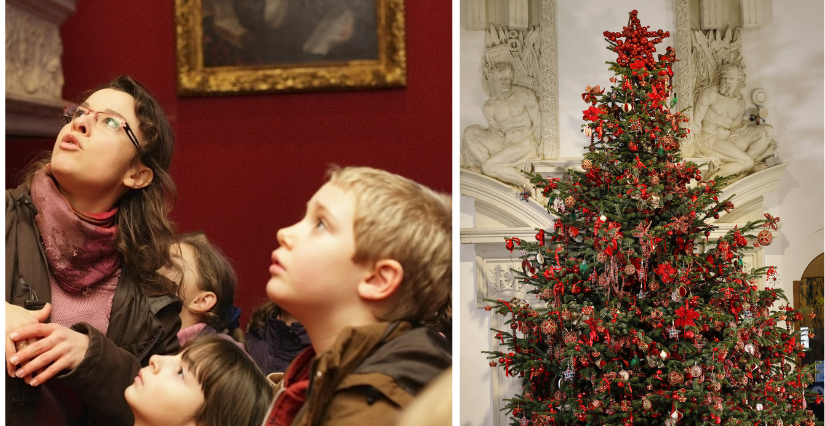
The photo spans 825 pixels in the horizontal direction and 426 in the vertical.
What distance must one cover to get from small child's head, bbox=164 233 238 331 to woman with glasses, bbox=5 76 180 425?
0.14 feet

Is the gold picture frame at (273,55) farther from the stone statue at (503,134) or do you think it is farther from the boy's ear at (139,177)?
the stone statue at (503,134)

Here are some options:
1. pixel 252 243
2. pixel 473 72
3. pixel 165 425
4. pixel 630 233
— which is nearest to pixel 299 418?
pixel 165 425

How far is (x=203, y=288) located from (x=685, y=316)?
2.52 m

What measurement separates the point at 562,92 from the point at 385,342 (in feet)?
11.5

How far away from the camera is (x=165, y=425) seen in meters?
2.15

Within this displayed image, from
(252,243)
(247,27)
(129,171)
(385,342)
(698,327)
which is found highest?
(247,27)

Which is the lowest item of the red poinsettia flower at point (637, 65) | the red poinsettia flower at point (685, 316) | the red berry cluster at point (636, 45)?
the red poinsettia flower at point (685, 316)

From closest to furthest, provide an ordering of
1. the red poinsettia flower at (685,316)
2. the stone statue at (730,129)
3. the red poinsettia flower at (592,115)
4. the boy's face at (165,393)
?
the boy's face at (165,393) < the red poinsettia flower at (685,316) < the red poinsettia flower at (592,115) < the stone statue at (730,129)

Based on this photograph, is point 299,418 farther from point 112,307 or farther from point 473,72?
point 473,72

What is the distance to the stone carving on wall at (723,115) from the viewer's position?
5.06 metres

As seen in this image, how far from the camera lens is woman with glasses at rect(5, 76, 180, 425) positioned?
2205 millimetres

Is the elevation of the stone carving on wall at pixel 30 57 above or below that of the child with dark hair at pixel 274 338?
above

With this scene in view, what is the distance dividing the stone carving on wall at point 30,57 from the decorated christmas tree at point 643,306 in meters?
2.56

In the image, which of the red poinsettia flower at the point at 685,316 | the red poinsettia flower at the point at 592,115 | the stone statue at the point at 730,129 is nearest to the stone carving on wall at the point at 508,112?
the red poinsettia flower at the point at 592,115
